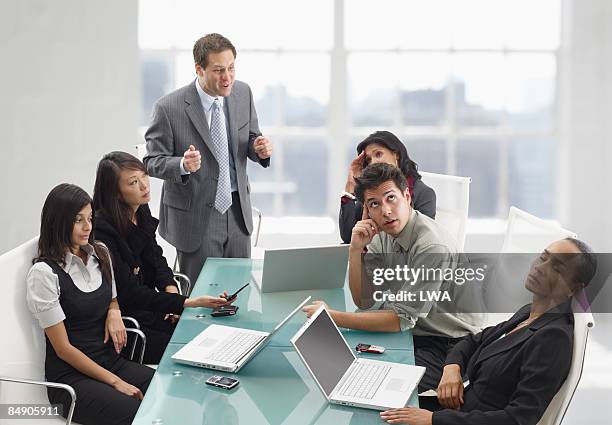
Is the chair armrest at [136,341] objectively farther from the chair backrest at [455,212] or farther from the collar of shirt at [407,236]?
the chair backrest at [455,212]

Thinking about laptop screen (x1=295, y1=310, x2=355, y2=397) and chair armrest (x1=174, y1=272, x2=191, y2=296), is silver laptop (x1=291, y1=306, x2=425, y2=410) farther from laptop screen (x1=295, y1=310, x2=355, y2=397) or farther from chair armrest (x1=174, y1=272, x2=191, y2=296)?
chair armrest (x1=174, y1=272, x2=191, y2=296)

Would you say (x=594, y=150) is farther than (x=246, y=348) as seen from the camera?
Yes

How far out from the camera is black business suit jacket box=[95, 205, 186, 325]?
342 centimetres

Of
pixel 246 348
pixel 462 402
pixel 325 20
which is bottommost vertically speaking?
pixel 462 402

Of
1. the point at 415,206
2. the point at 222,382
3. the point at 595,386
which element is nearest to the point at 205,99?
the point at 415,206

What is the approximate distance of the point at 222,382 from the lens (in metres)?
2.45

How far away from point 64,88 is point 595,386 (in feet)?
12.8

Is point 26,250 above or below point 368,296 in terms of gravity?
above

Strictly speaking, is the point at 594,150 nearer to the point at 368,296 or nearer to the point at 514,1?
the point at 514,1

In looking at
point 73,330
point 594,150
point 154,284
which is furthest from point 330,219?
point 73,330

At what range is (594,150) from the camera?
5961 millimetres

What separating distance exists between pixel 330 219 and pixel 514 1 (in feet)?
6.56

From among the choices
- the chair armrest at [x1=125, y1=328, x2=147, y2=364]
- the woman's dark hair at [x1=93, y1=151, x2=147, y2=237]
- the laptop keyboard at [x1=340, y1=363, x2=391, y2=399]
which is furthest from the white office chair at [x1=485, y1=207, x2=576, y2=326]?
the woman's dark hair at [x1=93, y1=151, x2=147, y2=237]

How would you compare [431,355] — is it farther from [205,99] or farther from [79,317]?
[205,99]
